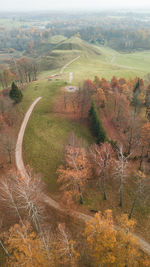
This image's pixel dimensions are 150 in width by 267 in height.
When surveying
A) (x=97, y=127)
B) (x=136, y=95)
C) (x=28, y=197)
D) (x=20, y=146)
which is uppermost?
(x=136, y=95)

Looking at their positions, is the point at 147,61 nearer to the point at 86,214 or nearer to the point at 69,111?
the point at 69,111

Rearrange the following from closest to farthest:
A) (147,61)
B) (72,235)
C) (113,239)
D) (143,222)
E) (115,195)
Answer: (113,239)
(72,235)
(143,222)
(115,195)
(147,61)

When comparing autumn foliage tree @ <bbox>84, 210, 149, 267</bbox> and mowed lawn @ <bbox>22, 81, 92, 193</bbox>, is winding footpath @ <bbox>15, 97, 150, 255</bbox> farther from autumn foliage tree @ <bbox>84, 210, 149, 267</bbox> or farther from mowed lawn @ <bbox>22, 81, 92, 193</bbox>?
autumn foliage tree @ <bbox>84, 210, 149, 267</bbox>

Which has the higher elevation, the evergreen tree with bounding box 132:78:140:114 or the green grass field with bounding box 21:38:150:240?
the evergreen tree with bounding box 132:78:140:114

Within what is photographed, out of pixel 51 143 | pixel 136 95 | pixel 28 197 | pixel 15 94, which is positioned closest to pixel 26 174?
pixel 28 197

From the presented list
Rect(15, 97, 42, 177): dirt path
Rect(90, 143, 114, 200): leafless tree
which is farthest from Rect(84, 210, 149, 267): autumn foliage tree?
Rect(15, 97, 42, 177): dirt path

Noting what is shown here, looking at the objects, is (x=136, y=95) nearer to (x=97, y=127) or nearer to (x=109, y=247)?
(x=97, y=127)

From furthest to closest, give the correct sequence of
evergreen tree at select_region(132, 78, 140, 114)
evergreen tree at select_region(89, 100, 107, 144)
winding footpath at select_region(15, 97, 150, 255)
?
evergreen tree at select_region(132, 78, 140, 114) → evergreen tree at select_region(89, 100, 107, 144) → winding footpath at select_region(15, 97, 150, 255)

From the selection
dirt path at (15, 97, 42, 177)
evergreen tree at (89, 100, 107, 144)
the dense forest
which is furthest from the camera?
evergreen tree at (89, 100, 107, 144)

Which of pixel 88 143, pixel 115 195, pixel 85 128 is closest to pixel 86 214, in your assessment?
pixel 115 195
